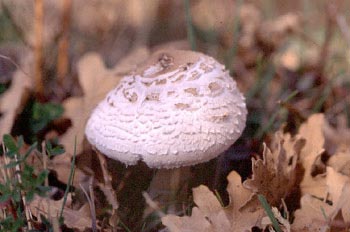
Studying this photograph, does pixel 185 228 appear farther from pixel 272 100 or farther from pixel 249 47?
pixel 249 47

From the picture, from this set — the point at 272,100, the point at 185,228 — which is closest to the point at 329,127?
the point at 272,100

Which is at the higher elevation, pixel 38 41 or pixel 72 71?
pixel 38 41

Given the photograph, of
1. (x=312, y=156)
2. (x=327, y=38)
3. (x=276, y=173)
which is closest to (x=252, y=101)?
(x=327, y=38)

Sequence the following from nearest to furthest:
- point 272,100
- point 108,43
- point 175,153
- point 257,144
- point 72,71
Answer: point 175,153 → point 257,144 → point 272,100 → point 72,71 → point 108,43

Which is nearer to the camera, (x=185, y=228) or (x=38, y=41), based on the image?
(x=185, y=228)

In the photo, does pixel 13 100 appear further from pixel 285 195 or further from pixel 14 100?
pixel 285 195

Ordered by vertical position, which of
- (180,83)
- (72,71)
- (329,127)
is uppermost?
(180,83)
